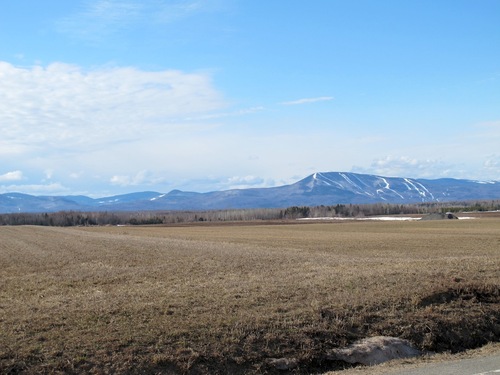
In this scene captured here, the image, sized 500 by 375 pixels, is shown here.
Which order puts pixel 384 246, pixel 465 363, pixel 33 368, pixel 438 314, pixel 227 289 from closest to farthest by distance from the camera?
pixel 33 368
pixel 465 363
pixel 438 314
pixel 227 289
pixel 384 246

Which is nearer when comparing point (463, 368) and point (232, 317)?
point (463, 368)

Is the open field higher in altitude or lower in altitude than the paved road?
higher

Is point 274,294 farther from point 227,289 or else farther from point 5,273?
point 5,273

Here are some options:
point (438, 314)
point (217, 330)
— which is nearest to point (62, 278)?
point (217, 330)

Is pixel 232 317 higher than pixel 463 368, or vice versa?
pixel 232 317

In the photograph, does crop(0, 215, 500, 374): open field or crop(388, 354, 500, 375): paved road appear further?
crop(0, 215, 500, 374): open field

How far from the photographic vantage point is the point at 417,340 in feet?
48.6

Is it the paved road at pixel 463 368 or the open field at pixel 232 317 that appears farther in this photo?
the open field at pixel 232 317

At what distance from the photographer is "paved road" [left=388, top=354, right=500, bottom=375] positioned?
11586 mm

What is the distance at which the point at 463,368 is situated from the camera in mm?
12031

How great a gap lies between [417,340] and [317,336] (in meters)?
2.65

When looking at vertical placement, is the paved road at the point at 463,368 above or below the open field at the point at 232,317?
below

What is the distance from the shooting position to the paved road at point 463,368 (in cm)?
1159

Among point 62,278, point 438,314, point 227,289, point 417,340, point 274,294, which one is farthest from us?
point 62,278
